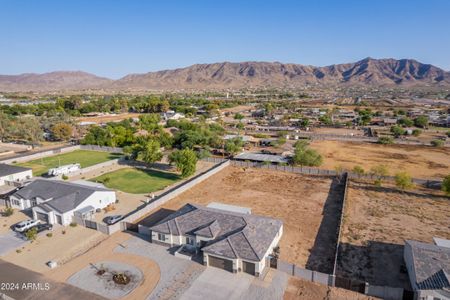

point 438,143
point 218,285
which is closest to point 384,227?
point 218,285

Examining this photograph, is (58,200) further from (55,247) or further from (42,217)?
(55,247)

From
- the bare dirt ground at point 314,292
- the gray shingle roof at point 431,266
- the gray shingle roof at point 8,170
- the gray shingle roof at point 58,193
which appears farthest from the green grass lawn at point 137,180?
the gray shingle roof at point 431,266

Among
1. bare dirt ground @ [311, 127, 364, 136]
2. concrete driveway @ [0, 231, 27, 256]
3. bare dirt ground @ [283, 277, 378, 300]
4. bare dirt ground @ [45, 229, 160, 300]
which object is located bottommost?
bare dirt ground @ [283, 277, 378, 300]

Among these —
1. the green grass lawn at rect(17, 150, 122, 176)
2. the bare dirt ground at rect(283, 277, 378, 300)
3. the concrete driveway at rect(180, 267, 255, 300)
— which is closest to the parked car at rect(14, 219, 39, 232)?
the concrete driveway at rect(180, 267, 255, 300)

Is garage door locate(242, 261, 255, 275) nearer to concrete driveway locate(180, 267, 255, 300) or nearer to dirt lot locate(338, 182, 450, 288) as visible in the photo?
concrete driveway locate(180, 267, 255, 300)

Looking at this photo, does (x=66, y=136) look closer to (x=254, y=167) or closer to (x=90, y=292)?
(x=254, y=167)

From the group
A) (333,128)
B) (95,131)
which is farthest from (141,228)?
(333,128)

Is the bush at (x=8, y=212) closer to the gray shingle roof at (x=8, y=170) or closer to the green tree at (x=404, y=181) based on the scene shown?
the gray shingle roof at (x=8, y=170)
